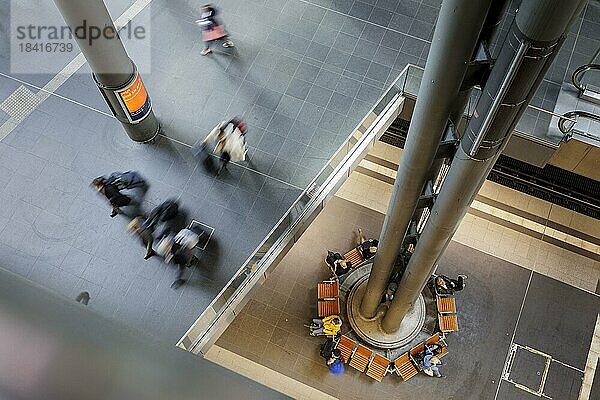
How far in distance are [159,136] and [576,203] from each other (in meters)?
10.6

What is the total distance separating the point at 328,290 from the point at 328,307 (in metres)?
0.43

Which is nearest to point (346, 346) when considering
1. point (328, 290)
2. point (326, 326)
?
point (326, 326)

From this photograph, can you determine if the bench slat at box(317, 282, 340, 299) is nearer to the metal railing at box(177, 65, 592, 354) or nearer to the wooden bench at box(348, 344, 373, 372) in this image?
the wooden bench at box(348, 344, 373, 372)

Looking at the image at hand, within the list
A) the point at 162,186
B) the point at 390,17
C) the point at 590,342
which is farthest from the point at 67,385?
the point at 590,342

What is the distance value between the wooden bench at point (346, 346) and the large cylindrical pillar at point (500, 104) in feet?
15.9

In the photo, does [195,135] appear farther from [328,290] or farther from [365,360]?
[365,360]

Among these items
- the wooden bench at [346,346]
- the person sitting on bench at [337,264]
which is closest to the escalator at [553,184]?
the person sitting on bench at [337,264]

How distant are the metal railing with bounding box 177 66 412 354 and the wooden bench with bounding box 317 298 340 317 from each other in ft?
10.2

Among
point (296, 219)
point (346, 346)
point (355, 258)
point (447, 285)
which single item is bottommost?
point (346, 346)

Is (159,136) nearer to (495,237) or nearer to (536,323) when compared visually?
(495,237)

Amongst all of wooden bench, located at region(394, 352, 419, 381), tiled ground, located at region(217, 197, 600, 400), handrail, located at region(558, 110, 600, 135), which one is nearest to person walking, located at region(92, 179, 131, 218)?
tiled ground, located at region(217, 197, 600, 400)

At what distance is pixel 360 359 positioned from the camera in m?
14.4

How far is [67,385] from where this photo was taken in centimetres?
107

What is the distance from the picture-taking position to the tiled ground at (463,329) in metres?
14.3
